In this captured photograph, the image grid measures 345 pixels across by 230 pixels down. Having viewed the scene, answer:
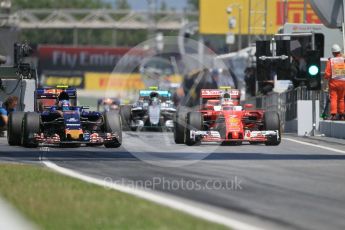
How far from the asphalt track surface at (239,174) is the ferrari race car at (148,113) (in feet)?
30.5

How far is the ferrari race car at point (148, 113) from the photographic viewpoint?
35.6 meters

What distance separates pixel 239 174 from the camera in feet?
53.5

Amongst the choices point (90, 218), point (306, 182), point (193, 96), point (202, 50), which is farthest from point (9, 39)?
point (202, 50)

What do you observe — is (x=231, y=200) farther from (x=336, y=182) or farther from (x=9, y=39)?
(x=9, y=39)

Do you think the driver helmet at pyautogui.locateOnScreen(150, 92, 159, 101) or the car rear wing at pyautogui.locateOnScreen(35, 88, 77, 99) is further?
the driver helmet at pyautogui.locateOnScreen(150, 92, 159, 101)

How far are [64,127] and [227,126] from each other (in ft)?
10.7

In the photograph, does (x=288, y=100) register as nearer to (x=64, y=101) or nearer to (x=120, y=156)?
(x=64, y=101)

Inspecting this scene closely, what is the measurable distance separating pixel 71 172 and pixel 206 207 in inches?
187

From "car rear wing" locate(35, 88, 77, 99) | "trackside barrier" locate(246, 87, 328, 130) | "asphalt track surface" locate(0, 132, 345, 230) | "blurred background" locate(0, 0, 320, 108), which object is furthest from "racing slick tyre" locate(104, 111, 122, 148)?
"blurred background" locate(0, 0, 320, 108)

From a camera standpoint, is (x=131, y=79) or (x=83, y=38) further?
(x=83, y=38)

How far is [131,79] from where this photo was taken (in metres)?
120

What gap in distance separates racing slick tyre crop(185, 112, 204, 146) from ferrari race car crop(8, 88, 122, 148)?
4.73 feet

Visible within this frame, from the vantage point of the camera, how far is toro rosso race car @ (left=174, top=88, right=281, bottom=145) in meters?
24.2

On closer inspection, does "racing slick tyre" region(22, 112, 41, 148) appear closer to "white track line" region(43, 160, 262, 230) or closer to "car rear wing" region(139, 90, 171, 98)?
"white track line" region(43, 160, 262, 230)
